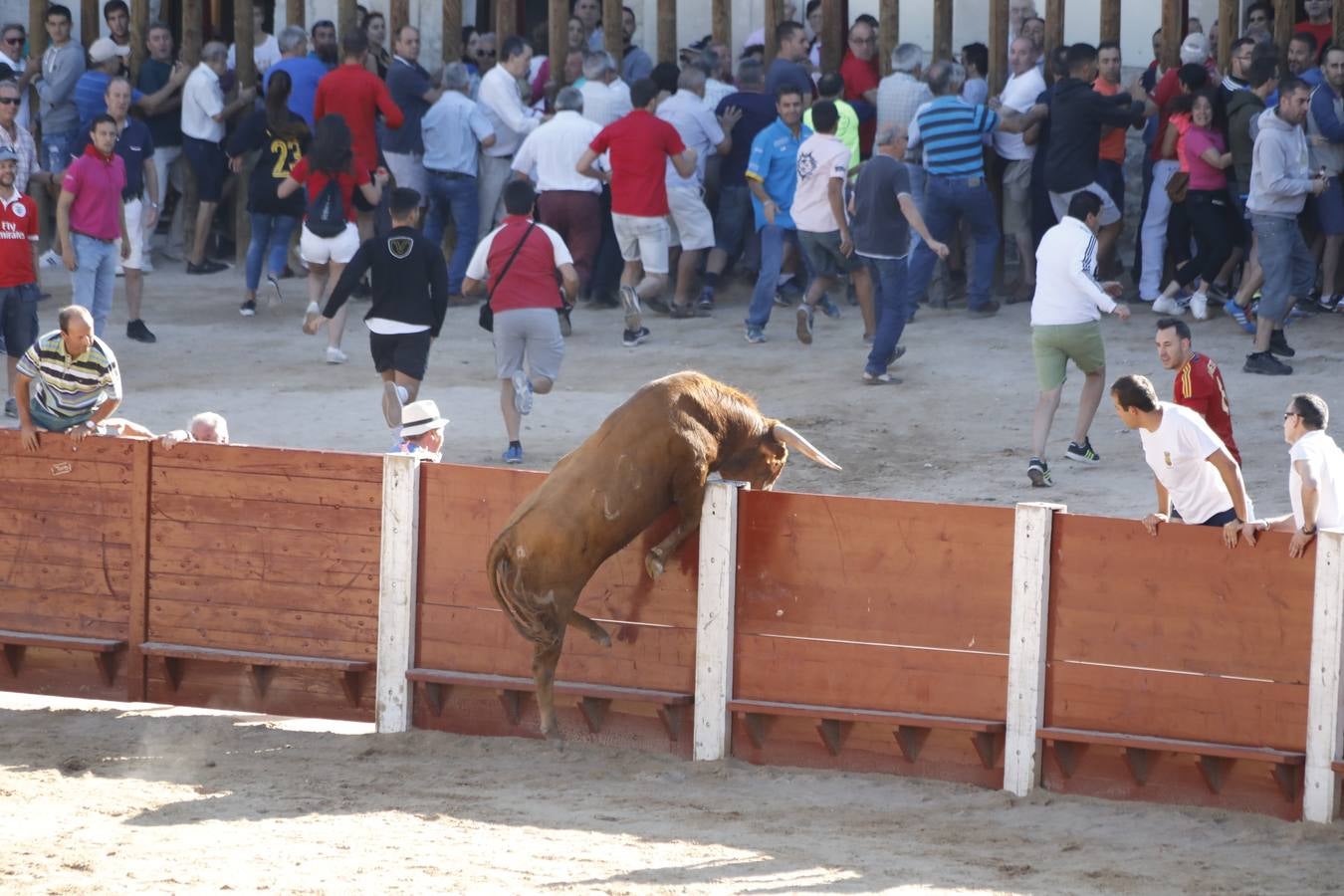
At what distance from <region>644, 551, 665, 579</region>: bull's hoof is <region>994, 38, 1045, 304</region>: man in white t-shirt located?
7.72 m

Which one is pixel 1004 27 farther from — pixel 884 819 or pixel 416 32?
pixel 884 819

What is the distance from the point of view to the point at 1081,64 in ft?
47.6

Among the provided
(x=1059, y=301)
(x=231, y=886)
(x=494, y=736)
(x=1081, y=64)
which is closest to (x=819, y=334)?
(x=1081, y=64)

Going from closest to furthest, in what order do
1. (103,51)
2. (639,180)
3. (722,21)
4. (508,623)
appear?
(508,623) → (639,180) → (722,21) → (103,51)

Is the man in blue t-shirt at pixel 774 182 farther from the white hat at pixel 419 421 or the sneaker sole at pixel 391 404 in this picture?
the white hat at pixel 419 421

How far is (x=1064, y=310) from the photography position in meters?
11.3

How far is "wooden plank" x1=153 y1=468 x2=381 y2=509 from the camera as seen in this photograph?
29.5 ft

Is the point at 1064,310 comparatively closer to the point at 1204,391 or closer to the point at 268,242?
the point at 1204,391

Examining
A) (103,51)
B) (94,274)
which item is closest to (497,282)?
(94,274)

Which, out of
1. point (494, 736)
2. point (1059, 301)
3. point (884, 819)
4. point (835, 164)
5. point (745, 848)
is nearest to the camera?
point (745, 848)

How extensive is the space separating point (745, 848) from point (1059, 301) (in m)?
5.06

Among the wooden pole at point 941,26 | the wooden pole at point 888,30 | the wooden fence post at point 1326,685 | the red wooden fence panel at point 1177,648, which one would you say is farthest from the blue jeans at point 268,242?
the wooden fence post at point 1326,685

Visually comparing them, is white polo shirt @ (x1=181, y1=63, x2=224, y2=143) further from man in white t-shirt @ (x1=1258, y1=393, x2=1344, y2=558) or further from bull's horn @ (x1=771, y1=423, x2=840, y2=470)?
man in white t-shirt @ (x1=1258, y1=393, x2=1344, y2=558)

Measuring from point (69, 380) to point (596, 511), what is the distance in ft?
9.92
